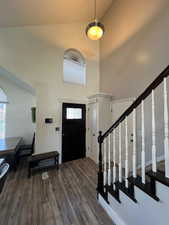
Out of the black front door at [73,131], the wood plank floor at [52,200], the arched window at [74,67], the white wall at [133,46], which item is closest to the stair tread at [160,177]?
the wood plank floor at [52,200]

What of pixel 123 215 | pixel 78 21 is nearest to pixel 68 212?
pixel 123 215

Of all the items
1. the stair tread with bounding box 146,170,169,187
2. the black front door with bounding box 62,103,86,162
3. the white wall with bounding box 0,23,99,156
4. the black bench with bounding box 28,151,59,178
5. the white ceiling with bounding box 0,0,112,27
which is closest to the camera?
the stair tread with bounding box 146,170,169,187

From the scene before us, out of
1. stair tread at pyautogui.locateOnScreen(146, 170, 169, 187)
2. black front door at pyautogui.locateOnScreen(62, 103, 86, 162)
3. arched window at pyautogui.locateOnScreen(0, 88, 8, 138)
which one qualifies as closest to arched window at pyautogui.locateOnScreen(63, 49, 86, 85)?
black front door at pyautogui.locateOnScreen(62, 103, 86, 162)

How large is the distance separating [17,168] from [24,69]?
305cm

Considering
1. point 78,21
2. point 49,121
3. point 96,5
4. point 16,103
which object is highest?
point 96,5

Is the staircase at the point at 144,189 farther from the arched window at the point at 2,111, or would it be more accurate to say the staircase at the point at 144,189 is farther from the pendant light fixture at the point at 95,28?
the arched window at the point at 2,111

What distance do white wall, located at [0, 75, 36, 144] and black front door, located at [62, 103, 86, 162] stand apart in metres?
1.69

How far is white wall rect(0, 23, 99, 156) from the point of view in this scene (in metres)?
3.24

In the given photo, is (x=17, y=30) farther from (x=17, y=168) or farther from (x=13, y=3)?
(x=17, y=168)

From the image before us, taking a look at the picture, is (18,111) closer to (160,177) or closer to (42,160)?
(42,160)

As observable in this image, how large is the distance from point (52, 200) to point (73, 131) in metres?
2.27

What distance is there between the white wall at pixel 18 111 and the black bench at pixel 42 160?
1.57 m

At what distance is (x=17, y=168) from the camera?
3.49 meters

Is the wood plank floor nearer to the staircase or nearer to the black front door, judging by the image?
the staircase
